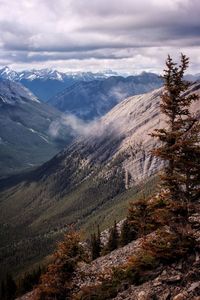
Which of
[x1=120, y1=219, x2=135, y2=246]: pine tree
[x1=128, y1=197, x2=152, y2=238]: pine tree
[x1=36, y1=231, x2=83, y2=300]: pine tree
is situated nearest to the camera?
[x1=128, y1=197, x2=152, y2=238]: pine tree

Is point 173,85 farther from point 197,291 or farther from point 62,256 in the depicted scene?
point 62,256

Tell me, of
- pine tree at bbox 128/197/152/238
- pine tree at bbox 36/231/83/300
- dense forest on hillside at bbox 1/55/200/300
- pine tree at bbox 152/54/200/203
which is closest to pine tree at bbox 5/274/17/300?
pine tree at bbox 128/197/152/238

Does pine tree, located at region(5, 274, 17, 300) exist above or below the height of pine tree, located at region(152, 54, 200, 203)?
below

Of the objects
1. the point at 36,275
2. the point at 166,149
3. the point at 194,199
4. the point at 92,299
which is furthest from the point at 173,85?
the point at 36,275

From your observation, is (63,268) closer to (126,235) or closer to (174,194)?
(174,194)

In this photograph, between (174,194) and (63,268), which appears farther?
(63,268)

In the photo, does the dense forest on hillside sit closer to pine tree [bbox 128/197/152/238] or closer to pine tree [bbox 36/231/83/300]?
pine tree [bbox 128/197/152/238]

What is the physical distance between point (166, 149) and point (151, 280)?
12.4 metres

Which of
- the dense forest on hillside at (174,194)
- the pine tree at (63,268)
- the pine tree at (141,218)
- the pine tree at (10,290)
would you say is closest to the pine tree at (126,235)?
the pine tree at (141,218)

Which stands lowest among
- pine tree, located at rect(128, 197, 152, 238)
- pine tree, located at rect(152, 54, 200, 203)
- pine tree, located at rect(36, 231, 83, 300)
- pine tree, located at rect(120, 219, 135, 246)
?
pine tree, located at rect(120, 219, 135, 246)

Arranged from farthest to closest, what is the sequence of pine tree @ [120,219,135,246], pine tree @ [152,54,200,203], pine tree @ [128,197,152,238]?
pine tree @ [120,219,135,246], pine tree @ [128,197,152,238], pine tree @ [152,54,200,203]

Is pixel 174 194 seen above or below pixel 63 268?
above

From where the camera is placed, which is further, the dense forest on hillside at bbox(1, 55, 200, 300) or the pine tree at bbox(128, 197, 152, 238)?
the pine tree at bbox(128, 197, 152, 238)

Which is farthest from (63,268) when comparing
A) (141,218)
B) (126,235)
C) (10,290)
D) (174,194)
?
(10,290)
